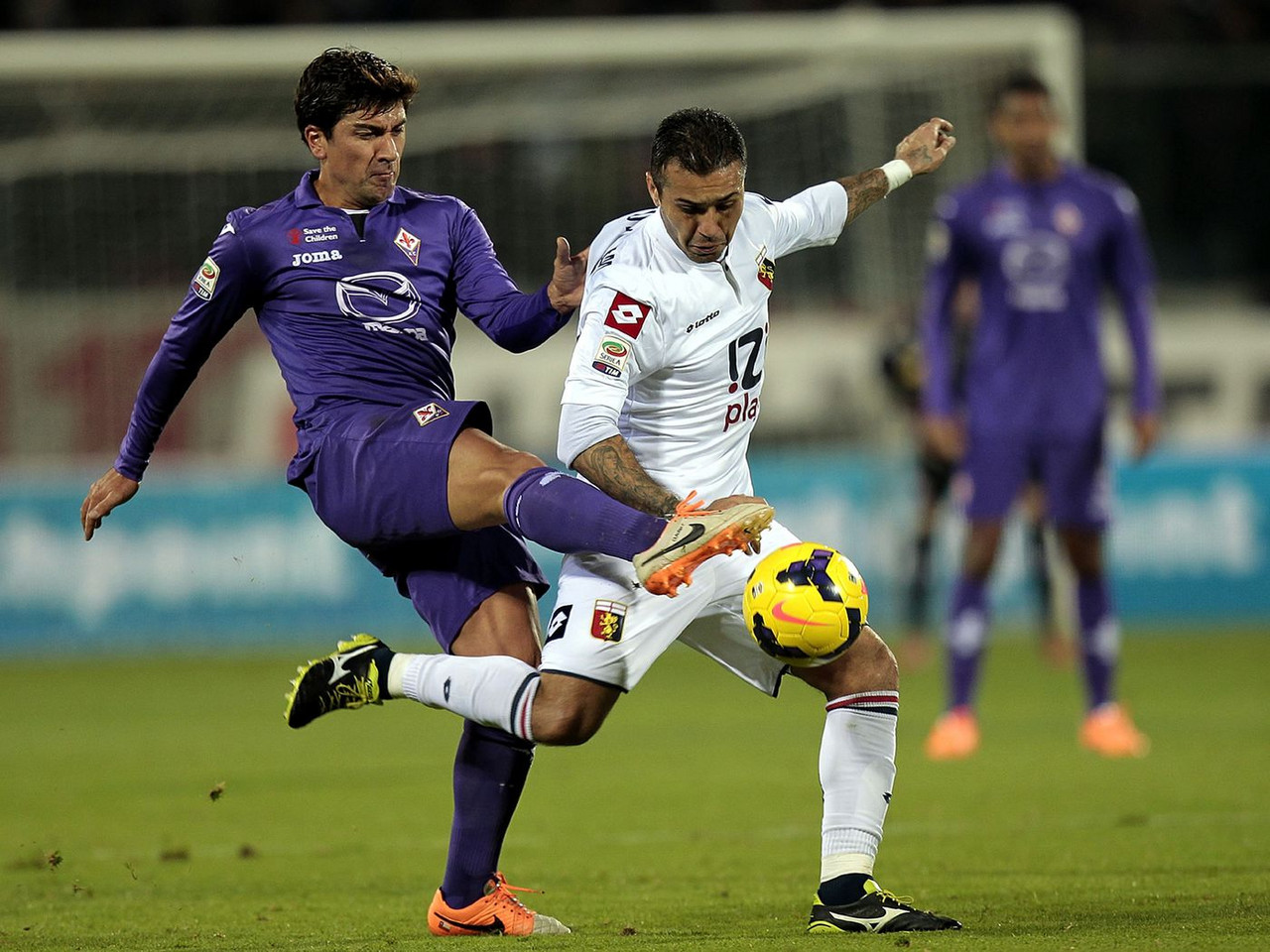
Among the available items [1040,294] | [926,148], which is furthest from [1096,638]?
[926,148]

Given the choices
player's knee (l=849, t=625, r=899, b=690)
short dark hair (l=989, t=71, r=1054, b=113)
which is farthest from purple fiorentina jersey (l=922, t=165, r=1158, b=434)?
player's knee (l=849, t=625, r=899, b=690)

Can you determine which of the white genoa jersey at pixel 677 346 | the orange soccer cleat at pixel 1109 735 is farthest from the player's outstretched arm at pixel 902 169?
the orange soccer cleat at pixel 1109 735

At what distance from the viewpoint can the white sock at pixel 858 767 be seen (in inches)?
188

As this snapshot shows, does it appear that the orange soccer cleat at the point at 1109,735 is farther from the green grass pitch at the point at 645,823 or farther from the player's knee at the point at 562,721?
the player's knee at the point at 562,721

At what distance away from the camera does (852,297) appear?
559 inches

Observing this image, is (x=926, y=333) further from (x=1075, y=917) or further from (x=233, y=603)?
(x=233, y=603)

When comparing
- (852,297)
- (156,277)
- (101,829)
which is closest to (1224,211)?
(852,297)

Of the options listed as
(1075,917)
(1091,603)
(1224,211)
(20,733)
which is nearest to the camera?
(1075,917)

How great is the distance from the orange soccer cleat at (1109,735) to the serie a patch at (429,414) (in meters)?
4.52

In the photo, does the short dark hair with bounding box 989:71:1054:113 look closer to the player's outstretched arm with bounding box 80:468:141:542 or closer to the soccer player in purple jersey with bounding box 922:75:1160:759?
the soccer player in purple jersey with bounding box 922:75:1160:759

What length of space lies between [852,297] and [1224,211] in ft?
26.5

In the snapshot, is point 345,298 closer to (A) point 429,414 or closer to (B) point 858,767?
(A) point 429,414

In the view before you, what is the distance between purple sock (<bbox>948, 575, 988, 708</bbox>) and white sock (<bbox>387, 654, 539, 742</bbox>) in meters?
4.15

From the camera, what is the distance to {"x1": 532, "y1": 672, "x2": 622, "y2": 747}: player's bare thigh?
15.5ft
